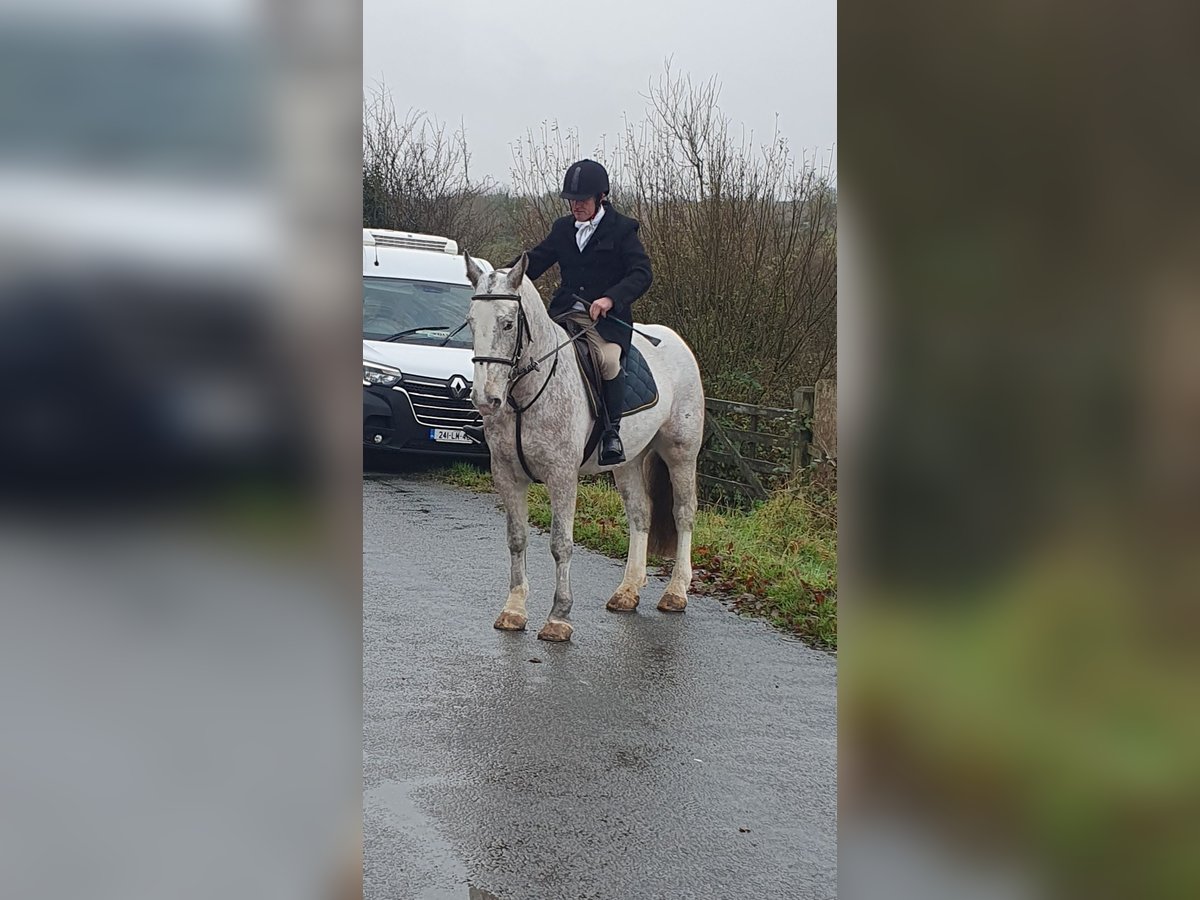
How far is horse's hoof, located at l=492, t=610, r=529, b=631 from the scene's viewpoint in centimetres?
784

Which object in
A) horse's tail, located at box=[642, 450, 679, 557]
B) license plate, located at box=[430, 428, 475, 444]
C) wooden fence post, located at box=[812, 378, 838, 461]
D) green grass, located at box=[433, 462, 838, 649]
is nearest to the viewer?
green grass, located at box=[433, 462, 838, 649]

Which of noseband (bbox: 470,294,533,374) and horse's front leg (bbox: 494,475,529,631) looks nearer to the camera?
noseband (bbox: 470,294,533,374)

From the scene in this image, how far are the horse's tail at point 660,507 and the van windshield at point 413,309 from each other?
5.77m

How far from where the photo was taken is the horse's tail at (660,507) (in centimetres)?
892

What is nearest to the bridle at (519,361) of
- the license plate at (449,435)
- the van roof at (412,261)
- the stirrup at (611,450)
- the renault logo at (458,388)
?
the stirrup at (611,450)

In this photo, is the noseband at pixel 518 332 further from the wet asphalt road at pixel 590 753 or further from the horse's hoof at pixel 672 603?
the horse's hoof at pixel 672 603

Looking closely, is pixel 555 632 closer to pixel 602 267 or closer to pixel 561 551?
pixel 561 551

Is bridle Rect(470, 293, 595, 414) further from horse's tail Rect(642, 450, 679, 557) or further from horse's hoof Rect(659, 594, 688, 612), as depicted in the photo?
horse's hoof Rect(659, 594, 688, 612)

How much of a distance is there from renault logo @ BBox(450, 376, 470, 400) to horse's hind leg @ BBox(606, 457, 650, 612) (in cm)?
478

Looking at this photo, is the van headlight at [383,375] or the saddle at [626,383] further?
the van headlight at [383,375]

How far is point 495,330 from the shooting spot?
7.21 meters

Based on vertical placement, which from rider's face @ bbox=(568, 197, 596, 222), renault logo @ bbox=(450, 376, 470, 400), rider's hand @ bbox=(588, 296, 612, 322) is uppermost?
rider's face @ bbox=(568, 197, 596, 222)

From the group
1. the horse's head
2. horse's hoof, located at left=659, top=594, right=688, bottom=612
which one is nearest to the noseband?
the horse's head
